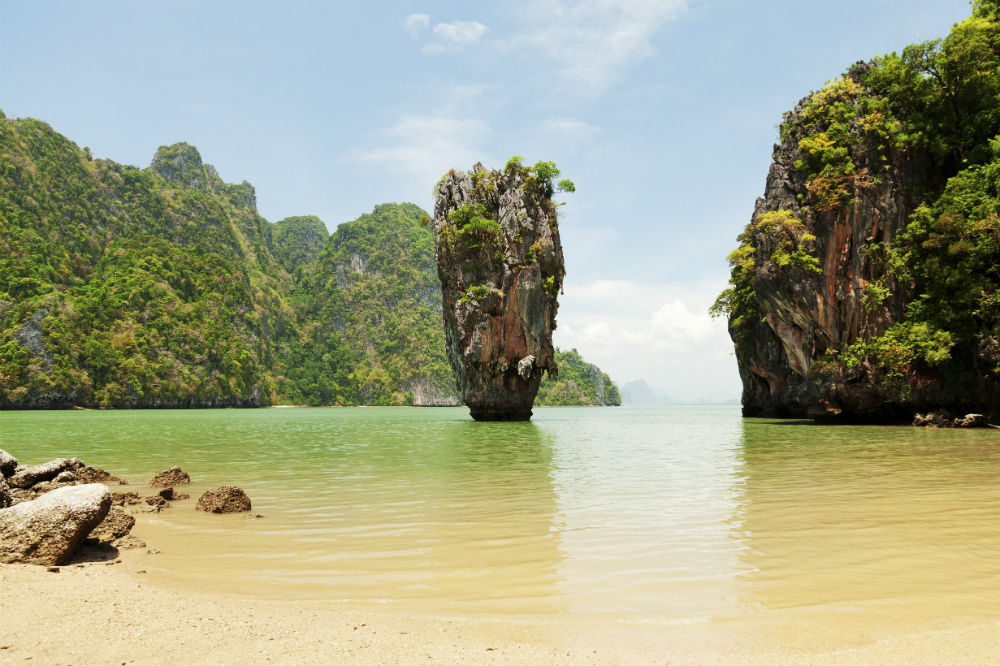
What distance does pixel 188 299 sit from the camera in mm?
90625

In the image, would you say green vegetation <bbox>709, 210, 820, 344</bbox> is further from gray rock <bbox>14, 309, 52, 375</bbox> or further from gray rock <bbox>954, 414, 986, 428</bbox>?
gray rock <bbox>14, 309, 52, 375</bbox>

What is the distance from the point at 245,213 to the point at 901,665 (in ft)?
556

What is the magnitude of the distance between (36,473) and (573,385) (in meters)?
136

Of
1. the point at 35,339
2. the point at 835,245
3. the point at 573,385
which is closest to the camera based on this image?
the point at 835,245

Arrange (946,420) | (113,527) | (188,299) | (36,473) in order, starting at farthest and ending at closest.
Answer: (188,299), (946,420), (36,473), (113,527)

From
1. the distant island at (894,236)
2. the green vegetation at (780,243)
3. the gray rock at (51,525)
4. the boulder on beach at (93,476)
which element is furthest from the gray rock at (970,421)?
the boulder on beach at (93,476)

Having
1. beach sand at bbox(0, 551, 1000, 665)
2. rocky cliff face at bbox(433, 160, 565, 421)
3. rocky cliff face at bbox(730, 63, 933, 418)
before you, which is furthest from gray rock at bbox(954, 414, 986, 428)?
beach sand at bbox(0, 551, 1000, 665)

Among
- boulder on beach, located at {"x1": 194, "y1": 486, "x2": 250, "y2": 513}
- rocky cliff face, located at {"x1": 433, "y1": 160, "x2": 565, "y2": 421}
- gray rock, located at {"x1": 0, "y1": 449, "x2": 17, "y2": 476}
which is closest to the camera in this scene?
boulder on beach, located at {"x1": 194, "y1": 486, "x2": 250, "y2": 513}

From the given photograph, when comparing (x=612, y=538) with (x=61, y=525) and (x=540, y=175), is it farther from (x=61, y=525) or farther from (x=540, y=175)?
(x=540, y=175)

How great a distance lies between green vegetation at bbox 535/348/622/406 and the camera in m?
137

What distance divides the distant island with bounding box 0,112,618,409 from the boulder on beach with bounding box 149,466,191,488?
70.4 m

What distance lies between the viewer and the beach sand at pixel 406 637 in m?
3.27

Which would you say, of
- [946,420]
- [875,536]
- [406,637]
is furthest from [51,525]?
[946,420]

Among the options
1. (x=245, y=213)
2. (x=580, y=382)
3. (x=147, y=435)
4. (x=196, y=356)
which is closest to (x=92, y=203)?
(x=196, y=356)
